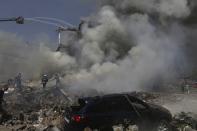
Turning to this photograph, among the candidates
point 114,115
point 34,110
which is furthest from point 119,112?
point 34,110

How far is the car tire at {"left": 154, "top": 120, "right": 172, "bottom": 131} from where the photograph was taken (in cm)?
1561

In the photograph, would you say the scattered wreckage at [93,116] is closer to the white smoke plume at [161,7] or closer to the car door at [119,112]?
the car door at [119,112]

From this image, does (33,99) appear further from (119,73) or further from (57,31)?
(57,31)

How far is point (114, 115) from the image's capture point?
15305mm

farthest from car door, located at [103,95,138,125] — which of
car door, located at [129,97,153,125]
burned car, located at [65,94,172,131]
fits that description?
car door, located at [129,97,153,125]

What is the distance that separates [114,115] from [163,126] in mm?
1795

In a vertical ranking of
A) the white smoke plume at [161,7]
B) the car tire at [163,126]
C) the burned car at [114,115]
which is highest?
the white smoke plume at [161,7]

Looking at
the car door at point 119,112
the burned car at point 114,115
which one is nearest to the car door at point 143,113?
the burned car at point 114,115

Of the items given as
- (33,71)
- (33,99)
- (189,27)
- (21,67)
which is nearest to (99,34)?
(189,27)

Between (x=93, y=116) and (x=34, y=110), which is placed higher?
(x=34, y=110)

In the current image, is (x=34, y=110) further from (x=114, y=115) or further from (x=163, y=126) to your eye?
(x=163, y=126)

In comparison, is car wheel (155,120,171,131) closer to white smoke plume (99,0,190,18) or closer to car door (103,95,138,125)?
car door (103,95,138,125)

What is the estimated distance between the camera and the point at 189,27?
3866cm

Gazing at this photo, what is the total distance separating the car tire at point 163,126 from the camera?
51.2 feet
